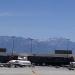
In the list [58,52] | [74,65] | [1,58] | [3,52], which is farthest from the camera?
[58,52]

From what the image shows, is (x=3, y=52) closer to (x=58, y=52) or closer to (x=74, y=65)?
(x=58, y=52)

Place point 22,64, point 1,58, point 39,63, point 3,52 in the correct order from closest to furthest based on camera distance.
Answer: point 22,64 < point 39,63 < point 1,58 < point 3,52

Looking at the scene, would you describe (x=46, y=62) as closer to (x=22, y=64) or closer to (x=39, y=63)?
(x=39, y=63)

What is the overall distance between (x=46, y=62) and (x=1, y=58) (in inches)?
873

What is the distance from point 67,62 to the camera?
127m

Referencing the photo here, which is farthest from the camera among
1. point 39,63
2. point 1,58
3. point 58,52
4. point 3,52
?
point 58,52

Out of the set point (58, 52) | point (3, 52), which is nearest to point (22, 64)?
point (3, 52)

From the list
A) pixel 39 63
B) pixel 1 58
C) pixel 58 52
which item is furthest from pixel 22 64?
pixel 58 52

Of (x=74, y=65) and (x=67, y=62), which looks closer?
(x=74, y=65)

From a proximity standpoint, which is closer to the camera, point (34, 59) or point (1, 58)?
point (34, 59)

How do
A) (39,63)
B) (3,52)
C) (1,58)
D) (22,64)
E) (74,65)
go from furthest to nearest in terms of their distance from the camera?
(3,52) < (1,58) < (39,63) < (22,64) < (74,65)

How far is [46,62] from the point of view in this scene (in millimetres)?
128000

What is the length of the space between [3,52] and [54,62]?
149ft

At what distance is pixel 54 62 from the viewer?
128500 mm
